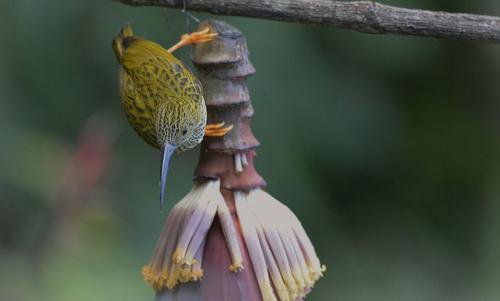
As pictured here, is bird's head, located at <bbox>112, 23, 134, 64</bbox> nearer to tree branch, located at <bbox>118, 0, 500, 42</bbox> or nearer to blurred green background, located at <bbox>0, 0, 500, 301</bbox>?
blurred green background, located at <bbox>0, 0, 500, 301</bbox>

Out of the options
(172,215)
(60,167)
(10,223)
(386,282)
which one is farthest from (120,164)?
(172,215)

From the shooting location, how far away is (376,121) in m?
3.36

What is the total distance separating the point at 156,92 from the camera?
215 centimetres

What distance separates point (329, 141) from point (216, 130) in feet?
6.56

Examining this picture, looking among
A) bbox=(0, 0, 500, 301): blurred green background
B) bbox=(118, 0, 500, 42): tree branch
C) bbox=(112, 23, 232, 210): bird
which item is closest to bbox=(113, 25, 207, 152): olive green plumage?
bbox=(112, 23, 232, 210): bird

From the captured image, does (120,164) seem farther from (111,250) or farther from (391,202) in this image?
(391,202)

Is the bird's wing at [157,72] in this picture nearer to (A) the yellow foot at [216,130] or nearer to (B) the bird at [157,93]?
(B) the bird at [157,93]

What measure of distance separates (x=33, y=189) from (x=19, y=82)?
0.53 meters

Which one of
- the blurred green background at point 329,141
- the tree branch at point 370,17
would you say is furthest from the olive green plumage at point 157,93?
the tree branch at point 370,17

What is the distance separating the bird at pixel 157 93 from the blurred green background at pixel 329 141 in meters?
0.32

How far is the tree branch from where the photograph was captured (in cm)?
143

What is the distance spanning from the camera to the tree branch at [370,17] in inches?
56.2

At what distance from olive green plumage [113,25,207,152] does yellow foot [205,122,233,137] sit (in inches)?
20.7

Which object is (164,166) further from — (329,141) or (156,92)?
(329,141)
